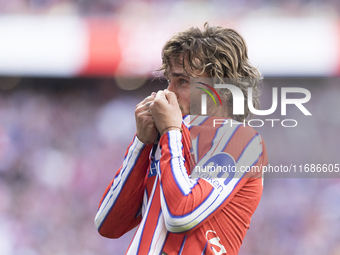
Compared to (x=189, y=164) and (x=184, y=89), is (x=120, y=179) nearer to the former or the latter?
(x=189, y=164)

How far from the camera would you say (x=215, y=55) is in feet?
4.63

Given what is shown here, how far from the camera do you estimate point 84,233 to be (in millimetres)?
4949

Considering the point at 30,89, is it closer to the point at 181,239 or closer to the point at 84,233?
the point at 84,233

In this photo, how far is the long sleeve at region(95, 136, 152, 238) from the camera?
1376 mm

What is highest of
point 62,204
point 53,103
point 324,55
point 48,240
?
point 324,55

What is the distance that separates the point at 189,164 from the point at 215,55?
41 cm

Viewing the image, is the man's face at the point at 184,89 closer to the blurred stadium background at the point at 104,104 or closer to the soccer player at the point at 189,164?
the soccer player at the point at 189,164

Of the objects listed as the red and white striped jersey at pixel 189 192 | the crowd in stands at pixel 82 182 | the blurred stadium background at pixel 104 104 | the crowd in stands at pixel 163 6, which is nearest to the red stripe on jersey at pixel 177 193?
the red and white striped jersey at pixel 189 192

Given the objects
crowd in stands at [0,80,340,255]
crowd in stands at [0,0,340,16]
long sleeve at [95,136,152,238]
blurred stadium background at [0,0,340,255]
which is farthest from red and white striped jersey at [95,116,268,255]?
crowd in stands at [0,0,340,16]

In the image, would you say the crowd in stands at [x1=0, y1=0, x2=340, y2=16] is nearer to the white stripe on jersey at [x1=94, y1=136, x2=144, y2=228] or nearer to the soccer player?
the soccer player

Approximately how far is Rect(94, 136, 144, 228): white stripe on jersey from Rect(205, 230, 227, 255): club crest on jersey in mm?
354

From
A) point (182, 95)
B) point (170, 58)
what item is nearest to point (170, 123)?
point (182, 95)

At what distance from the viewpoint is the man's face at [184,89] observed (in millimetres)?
1379

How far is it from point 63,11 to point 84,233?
2.95 m
